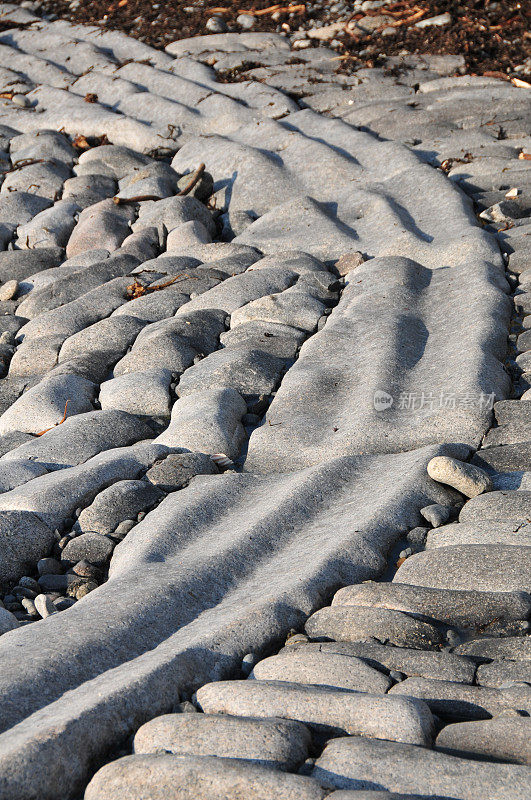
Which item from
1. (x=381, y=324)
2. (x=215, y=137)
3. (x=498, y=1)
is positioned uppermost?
(x=498, y=1)

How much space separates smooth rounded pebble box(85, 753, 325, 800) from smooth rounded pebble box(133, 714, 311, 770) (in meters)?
0.06

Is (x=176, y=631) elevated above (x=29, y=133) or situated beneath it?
situated beneath

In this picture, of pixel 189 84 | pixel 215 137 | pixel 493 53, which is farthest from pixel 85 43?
pixel 493 53

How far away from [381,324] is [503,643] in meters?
2.36

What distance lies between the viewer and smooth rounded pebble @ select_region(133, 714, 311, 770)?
1631 millimetres

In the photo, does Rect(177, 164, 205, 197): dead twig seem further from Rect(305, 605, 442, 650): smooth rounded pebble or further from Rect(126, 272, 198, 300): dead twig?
Rect(305, 605, 442, 650): smooth rounded pebble

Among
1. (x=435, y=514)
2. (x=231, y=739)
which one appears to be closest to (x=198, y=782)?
(x=231, y=739)

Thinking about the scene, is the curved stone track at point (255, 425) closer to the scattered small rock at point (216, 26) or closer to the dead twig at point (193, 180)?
the dead twig at point (193, 180)

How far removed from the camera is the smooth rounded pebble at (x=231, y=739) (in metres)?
1.63

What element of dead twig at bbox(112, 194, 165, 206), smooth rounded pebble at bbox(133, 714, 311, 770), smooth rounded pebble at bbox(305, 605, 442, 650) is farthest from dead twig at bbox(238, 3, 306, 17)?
smooth rounded pebble at bbox(133, 714, 311, 770)

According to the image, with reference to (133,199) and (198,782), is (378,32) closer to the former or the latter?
(133,199)

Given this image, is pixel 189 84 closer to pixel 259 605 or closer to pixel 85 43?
pixel 85 43

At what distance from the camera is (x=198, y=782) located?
1524 mm

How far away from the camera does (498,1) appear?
8977mm
